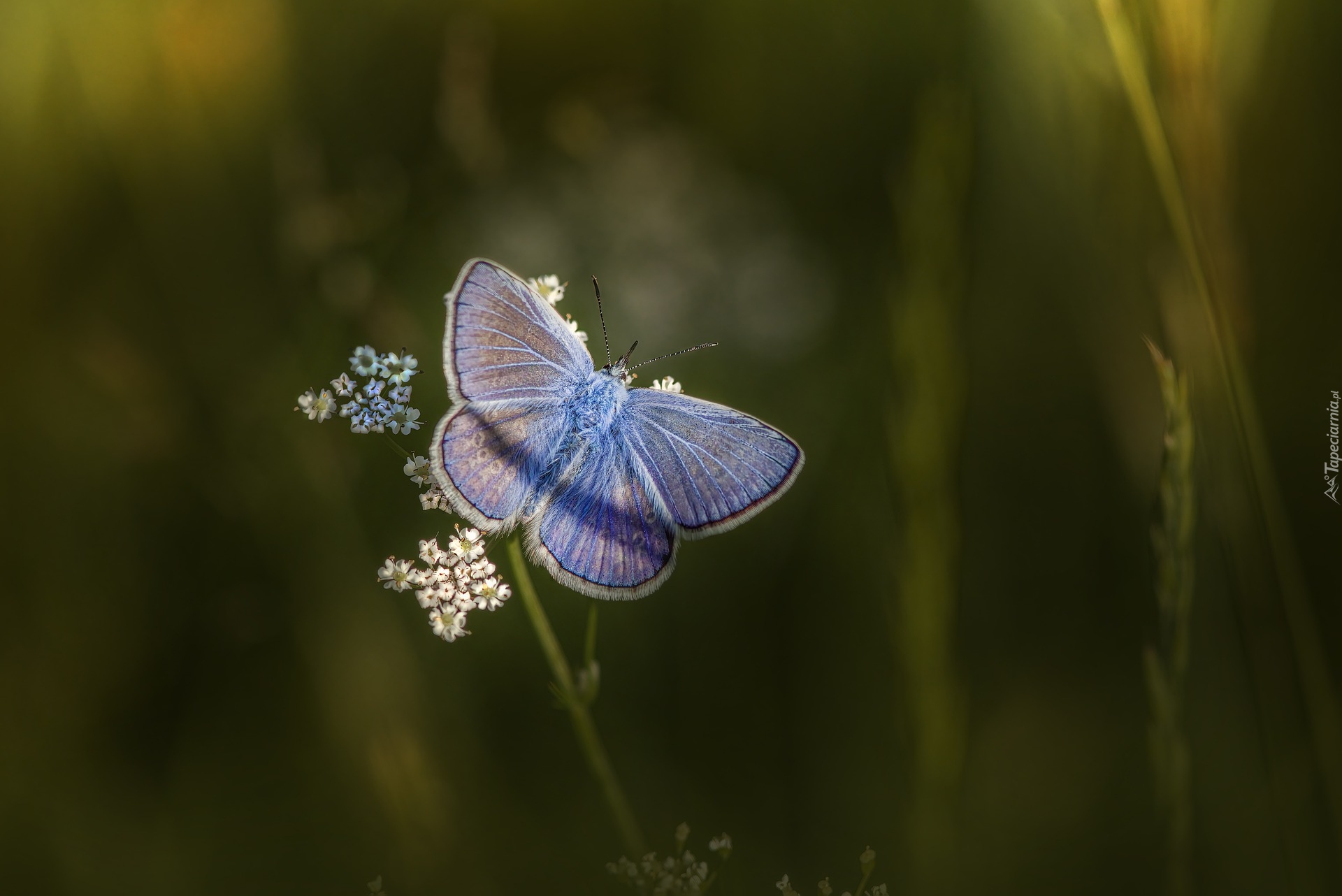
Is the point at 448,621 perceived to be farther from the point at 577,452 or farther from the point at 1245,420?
the point at 1245,420

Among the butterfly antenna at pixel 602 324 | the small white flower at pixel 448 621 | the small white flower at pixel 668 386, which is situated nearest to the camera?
the small white flower at pixel 448 621

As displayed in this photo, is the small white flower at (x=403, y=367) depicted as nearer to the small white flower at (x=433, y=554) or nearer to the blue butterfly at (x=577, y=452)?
the blue butterfly at (x=577, y=452)

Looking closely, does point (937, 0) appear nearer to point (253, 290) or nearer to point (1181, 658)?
point (1181, 658)

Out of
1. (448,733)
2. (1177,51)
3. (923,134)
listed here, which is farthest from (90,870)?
(1177,51)

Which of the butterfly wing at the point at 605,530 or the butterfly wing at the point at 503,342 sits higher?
the butterfly wing at the point at 503,342

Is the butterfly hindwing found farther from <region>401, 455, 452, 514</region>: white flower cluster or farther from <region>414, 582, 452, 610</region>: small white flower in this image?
<region>414, 582, 452, 610</region>: small white flower

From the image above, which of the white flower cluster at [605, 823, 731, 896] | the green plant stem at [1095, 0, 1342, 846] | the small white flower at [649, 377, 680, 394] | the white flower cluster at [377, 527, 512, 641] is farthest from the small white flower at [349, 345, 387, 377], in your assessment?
the green plant stem at [1095, 0, 1342, 846]

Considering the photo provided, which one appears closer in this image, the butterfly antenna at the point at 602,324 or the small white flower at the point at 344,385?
the small white flower at the point at 344,385

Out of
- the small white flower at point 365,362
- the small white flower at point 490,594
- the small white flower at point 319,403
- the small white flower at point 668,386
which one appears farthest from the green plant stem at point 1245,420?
the small white flower at point 319,403
